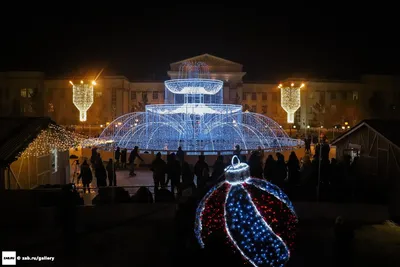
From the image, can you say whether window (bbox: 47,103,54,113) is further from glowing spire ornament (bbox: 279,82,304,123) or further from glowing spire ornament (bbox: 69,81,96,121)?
glowing spire ornament (bbox: 279,82,304,123)

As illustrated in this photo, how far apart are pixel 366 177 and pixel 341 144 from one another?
175 inches

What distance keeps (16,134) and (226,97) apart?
4313 centimetres

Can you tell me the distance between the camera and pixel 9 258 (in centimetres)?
621

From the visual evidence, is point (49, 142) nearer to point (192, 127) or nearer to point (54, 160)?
point (54, 160)

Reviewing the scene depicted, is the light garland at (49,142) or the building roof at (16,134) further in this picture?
the light garland at (49,142)

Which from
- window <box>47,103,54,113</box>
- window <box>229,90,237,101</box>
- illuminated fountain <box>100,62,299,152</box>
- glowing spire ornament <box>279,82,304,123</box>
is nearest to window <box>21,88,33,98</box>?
window <box>47,103,54,113</box>

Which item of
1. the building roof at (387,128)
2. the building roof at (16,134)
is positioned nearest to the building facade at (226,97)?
the building roof at (387,128)

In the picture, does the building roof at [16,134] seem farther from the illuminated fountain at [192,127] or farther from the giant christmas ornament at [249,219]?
the illuminated fountain at [192,127]

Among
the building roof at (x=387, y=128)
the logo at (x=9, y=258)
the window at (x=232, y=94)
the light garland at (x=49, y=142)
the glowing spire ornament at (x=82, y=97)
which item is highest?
the window at (x=232, y=94)

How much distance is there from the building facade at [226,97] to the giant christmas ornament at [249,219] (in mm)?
43796

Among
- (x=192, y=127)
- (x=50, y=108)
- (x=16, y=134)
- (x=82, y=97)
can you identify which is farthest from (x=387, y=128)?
(x=50, y=108)

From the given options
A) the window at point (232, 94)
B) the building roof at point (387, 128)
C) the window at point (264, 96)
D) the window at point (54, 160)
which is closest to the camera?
the building roof at point (387, 128)

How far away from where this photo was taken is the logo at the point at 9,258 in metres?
6.13

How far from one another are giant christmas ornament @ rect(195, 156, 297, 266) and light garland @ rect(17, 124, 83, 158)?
A: 5816mm
